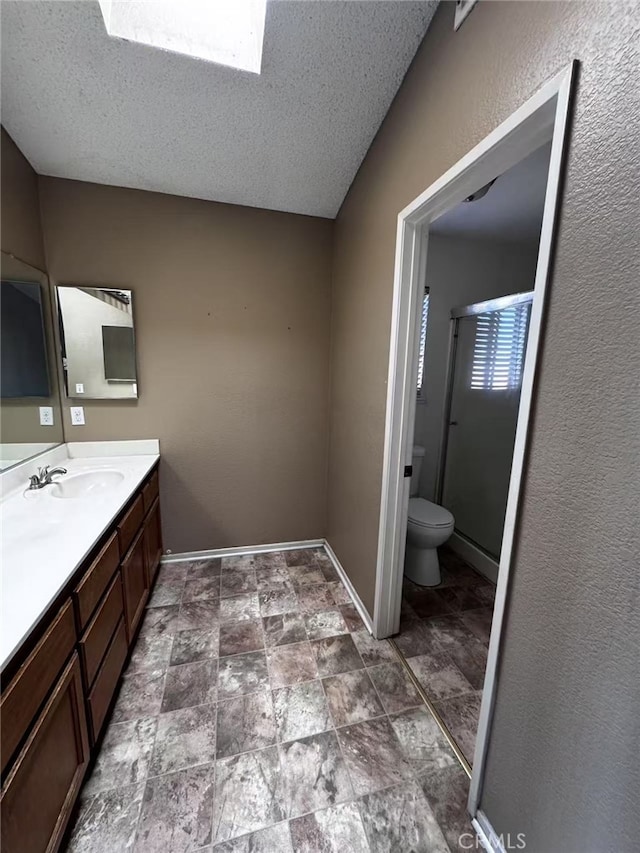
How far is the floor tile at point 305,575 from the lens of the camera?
2312 millimetres

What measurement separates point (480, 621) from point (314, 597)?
98cm

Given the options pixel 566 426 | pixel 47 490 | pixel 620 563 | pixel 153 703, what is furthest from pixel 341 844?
pixel 47 490

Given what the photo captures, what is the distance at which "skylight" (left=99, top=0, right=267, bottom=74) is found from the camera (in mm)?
1130

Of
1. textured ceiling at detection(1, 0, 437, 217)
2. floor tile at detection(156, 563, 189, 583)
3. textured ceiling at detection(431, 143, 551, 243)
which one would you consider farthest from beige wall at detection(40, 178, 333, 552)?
textured ceiling at detection(431, 143, 551, 243)

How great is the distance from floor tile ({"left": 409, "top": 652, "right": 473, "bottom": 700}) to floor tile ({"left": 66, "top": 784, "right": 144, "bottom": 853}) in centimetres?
117

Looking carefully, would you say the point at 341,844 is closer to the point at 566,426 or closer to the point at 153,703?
the point at 153,703

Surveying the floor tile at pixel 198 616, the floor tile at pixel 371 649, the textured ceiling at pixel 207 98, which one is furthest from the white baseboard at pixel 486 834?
the textured ceiling at pixel 207 98

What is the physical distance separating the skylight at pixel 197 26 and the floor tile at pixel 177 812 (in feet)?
8.49

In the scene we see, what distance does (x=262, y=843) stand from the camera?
3.37 ft

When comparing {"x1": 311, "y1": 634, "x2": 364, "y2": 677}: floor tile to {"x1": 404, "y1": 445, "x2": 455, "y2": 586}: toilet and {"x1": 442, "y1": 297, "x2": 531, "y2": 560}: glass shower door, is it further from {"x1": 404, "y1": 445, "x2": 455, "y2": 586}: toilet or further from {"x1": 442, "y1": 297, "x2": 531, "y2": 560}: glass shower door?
{"x1": 442, "y1": 297, "x2": 531, "y2": 560}: glass shower door

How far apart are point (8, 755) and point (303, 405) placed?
2.12 meters

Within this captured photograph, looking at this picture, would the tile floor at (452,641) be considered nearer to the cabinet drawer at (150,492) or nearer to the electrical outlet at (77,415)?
the cabinet drawer at (150,492)

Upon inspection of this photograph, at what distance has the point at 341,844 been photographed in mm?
1029

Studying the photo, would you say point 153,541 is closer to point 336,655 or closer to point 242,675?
point 242,675
